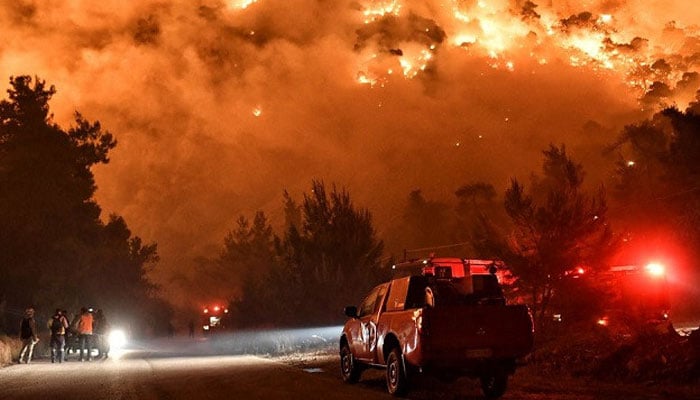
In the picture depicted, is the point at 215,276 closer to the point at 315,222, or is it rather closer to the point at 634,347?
the point at 315,222

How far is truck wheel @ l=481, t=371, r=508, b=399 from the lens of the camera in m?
11.8

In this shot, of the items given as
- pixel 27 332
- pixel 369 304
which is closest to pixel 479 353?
pixel 369 304

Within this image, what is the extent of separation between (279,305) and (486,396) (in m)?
20.2

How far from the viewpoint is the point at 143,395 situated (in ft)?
41.1

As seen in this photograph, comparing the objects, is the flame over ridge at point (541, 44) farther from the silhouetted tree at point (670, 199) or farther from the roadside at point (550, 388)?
the roadside at point (550, 388)

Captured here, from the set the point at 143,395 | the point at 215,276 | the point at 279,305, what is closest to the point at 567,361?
the point at 143,395

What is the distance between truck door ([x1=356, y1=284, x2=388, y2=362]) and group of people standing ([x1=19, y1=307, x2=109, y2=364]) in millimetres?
14262

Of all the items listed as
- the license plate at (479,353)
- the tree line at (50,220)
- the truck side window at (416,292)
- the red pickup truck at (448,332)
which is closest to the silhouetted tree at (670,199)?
the red pickup truck at (448,332)

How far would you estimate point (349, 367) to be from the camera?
48.6ft

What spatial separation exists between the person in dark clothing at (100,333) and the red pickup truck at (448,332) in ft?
56.6

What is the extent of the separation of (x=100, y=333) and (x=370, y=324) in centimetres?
1762

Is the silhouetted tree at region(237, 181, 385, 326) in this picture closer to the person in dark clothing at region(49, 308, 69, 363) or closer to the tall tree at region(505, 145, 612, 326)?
the person in dark clothing at region(49, 308, 69, 363)

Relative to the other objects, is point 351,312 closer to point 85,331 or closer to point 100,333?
point 85,331

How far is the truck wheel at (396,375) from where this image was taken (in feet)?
38.9
